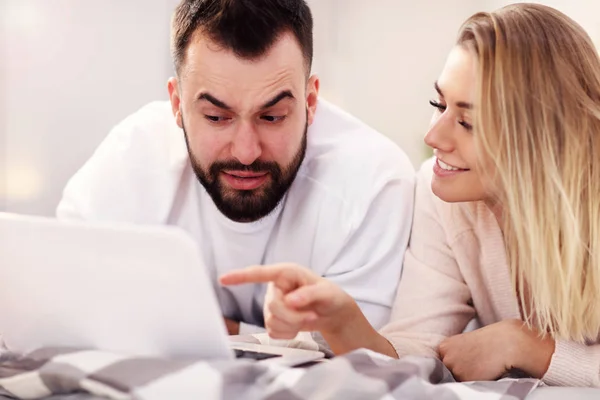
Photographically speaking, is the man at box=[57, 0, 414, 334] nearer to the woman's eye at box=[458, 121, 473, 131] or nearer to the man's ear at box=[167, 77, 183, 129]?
the man's ear at box=[167, 77, 183, 129]

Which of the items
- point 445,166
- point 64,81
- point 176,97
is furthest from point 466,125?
point 64,81

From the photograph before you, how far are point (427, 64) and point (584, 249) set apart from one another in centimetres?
214

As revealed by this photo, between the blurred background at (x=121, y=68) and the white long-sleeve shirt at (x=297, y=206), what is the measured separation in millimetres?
962

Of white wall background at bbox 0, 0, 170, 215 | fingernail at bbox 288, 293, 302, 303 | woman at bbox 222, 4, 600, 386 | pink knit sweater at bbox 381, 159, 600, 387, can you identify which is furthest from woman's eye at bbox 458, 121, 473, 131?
white wall background at bbox 0, 0, 170, 215

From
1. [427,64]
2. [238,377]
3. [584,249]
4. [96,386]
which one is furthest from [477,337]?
[427,64]

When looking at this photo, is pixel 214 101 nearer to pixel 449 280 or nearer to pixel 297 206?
pixel 297 206

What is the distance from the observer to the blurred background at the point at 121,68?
8.55 feet

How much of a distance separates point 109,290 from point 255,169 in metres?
0.64

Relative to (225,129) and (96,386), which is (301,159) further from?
(96,386)

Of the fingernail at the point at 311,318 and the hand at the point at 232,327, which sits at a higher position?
the fingernail at the point at 311,318

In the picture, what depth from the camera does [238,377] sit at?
0.84 meters

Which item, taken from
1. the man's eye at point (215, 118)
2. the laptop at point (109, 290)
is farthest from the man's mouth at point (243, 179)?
the laptop at point (109, 290)

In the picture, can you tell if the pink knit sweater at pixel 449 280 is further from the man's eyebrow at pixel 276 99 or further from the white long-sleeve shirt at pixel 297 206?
the man's eyebrow at pixel 276 99

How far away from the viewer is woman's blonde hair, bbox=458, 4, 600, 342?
Answer: 1.18m
